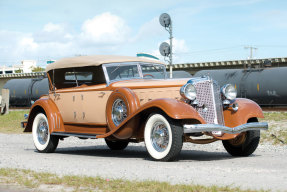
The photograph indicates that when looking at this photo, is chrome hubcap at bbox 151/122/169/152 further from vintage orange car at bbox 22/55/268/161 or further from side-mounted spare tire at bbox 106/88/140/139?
side-mounted spare tire at bbox 106/88/140/139

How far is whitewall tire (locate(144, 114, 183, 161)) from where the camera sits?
7.82 meters

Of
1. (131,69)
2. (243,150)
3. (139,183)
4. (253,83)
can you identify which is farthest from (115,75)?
(253,83)

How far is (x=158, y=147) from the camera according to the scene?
8258 mm

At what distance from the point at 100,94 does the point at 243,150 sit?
3178 millimetres

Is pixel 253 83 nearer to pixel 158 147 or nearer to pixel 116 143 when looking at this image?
pixel 116 143

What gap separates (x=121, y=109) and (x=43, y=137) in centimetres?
298

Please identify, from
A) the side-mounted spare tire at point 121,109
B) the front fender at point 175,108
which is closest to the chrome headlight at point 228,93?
the front fender at point 175,108

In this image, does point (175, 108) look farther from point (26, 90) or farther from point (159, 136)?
point (26, 90)

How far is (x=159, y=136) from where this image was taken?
26.8 feet

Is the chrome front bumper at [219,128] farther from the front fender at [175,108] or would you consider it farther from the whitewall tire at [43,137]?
the whitewall tire at [43,137]

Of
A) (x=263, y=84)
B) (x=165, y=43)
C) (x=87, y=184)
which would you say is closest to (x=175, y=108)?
(x=87, y=184)

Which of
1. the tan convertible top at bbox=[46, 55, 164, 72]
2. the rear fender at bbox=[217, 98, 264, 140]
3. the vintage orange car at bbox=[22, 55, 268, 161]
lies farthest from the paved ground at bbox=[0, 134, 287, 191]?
the tan convertible top at bbox=[46, 55, 164, 72]

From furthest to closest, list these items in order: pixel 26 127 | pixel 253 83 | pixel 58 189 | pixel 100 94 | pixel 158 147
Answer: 1. pixel 253 83
2. pixel 26 127
3. pixel 100 94
4. pixel 158 147
5. pixel 58 189

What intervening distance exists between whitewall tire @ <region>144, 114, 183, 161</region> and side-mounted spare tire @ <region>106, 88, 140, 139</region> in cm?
53
